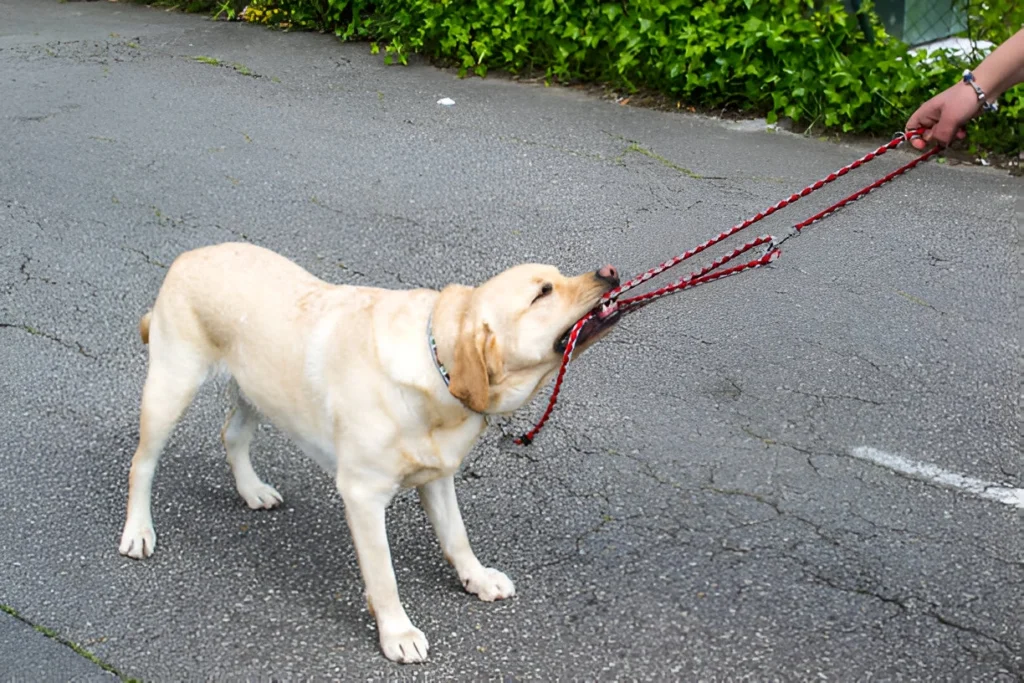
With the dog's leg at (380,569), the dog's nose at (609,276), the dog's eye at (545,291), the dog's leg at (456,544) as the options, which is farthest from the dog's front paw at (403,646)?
the dog's nose at (609,276)

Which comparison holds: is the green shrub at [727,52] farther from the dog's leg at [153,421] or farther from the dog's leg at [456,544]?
the dog's leg at [153,421]

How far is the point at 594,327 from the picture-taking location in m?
2.66

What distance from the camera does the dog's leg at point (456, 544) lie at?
3143 millimetres

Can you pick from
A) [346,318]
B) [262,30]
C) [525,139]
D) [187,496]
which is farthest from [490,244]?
[262,30]

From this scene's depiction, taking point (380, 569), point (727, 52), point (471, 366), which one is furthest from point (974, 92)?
point (727, 52)

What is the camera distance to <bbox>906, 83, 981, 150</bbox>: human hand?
3.21m

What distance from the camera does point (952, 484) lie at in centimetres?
376

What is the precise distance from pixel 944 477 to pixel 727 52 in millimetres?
4226

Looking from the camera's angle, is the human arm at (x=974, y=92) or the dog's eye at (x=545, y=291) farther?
the human arm at (x=974, y=92)

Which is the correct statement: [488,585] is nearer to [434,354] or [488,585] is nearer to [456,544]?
[456,544]

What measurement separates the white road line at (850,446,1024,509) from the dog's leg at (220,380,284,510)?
212 centimetres

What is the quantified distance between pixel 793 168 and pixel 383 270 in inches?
105

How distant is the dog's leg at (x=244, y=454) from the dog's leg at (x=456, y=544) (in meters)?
0.71

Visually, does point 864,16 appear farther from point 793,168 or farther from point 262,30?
point 262,30
